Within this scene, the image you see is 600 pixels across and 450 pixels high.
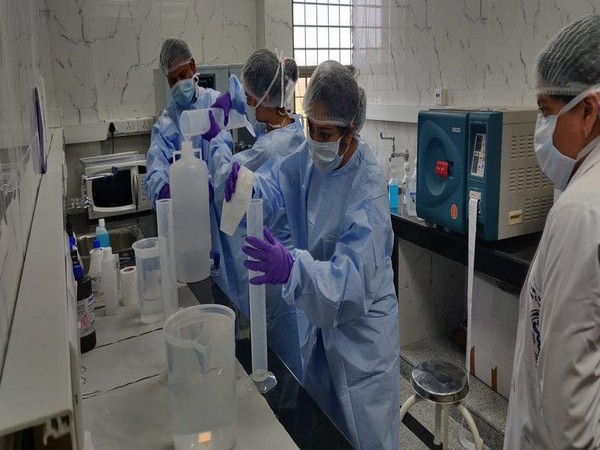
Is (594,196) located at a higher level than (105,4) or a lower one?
lower

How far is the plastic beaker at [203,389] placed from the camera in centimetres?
83

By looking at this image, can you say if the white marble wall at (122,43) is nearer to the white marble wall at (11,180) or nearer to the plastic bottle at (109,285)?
the plastic bottle at (109,285)

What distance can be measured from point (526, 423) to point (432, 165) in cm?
139

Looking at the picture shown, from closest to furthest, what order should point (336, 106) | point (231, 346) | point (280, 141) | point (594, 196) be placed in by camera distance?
point (231, 346) < point (594, 196) < point (336, 106) < point (280, 141)

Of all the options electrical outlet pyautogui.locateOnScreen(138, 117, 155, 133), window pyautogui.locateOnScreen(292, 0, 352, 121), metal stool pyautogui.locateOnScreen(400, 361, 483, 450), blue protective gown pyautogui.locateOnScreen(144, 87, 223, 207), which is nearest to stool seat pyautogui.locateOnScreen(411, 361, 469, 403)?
metal stool pyautogui.locateOnScreen(400, 361, 483, 450)

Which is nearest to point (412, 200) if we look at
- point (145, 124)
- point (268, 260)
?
point (268, 260)

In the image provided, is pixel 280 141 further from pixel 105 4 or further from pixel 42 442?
pixel 105 4

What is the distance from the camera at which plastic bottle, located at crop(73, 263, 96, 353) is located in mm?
1171

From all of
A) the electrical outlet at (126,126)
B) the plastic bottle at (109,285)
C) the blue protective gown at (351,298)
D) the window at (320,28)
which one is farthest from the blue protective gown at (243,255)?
the window at (320,28)

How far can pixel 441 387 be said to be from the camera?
177 cm

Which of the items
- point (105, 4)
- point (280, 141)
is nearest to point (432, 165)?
point (280, 141)

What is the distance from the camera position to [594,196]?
39.0 inches

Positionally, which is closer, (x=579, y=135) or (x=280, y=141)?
(x=579, y=135)

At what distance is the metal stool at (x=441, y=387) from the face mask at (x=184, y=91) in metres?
1.71
